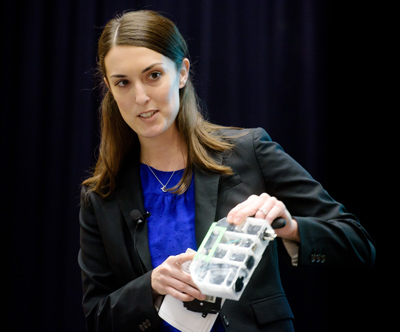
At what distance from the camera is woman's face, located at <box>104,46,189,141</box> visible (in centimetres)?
161

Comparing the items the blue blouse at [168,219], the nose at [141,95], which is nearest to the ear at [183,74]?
the nose at [141,95]

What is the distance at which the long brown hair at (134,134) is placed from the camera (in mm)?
1643

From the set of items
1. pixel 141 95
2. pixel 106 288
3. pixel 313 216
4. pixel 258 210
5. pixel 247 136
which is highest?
pixel 141 95

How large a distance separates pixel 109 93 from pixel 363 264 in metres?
1.07

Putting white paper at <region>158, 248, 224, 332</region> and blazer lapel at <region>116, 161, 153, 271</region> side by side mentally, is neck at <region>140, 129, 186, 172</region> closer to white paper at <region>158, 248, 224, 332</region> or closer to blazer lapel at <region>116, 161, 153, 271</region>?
blazer lapel at <region>116, 161, 153, 271</region>

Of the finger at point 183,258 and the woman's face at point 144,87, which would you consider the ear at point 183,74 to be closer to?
the woman's face at point 144,87

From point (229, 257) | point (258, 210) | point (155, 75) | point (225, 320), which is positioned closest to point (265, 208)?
point (258, 210)

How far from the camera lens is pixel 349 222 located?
1525 millimetres

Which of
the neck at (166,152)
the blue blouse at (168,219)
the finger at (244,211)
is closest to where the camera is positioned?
the finger at (244,211)

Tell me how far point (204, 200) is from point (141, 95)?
0.40 metres

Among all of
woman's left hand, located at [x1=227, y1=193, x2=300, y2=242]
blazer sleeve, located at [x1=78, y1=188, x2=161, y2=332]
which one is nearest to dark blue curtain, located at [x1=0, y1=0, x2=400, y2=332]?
blazer sleeve, located at [x1=78, y1=188, x2=161, y2=332]

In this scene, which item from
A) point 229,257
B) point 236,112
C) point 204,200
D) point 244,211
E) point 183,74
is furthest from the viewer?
point 236,112

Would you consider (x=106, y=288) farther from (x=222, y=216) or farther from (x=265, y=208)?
(x=265, y=208)

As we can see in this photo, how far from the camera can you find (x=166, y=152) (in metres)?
1.81
